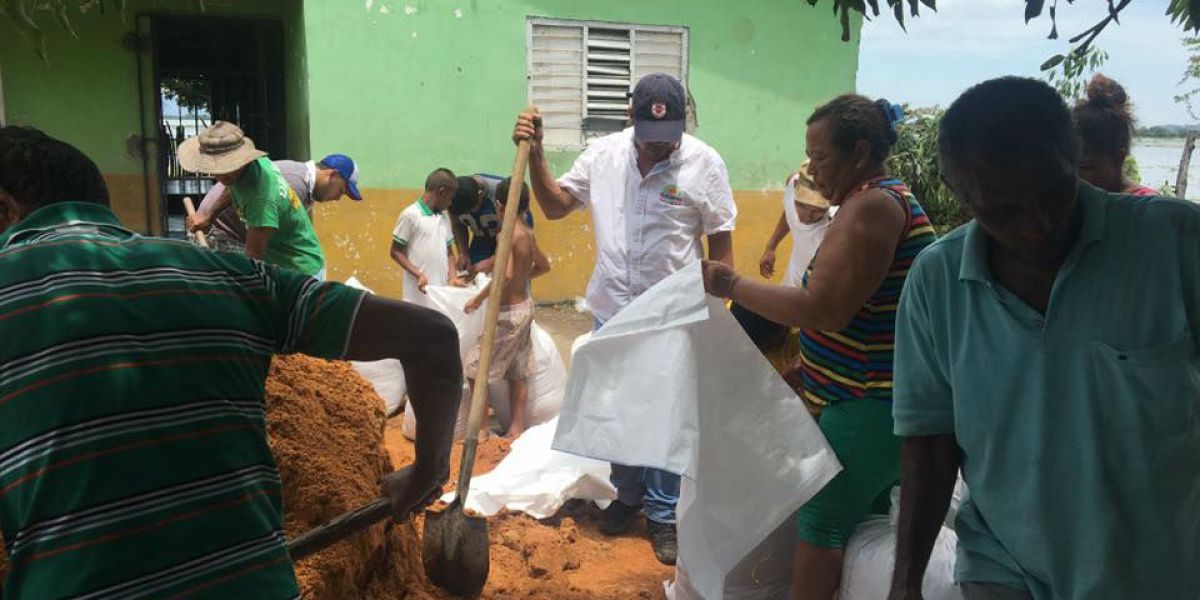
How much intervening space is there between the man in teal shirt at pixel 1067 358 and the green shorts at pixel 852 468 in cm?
77

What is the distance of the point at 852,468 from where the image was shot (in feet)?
8.05

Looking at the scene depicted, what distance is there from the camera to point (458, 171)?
28.3ft

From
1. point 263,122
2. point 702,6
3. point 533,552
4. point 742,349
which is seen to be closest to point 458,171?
point 263,122

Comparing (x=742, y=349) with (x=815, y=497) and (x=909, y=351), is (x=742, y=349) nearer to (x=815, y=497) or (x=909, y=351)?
(x=815, y=497)

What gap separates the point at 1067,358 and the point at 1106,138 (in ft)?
7.00

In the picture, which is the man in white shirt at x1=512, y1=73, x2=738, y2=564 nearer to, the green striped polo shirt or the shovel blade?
the shovel blade

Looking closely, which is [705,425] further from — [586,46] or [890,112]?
Answer: [586,46]

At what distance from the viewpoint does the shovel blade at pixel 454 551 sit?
294cm

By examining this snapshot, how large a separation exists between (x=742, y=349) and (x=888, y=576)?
0.71m

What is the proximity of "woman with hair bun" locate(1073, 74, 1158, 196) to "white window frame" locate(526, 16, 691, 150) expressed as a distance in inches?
227

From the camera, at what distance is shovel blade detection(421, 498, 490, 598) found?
9.66ft

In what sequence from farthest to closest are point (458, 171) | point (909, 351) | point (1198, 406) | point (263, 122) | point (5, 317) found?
point (263, 122) < point (458, 171) < point (909, 351) < point (1198, 406) < point (5, 317)

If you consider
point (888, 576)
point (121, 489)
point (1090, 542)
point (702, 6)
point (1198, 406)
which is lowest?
point (888, 576)

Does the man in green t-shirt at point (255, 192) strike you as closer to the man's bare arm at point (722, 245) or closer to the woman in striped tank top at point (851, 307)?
the man's bare arm at point (722, 245)
